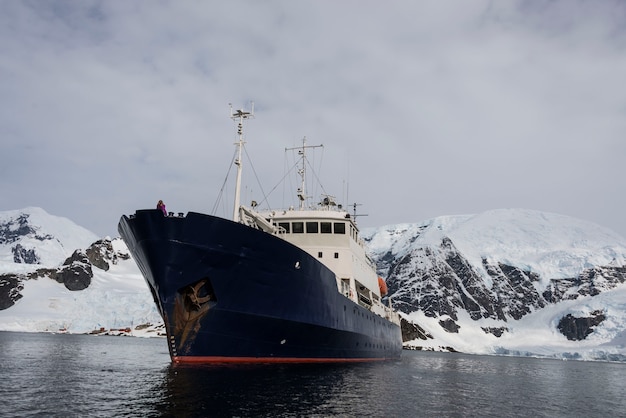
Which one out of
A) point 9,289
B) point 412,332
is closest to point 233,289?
point 412,332

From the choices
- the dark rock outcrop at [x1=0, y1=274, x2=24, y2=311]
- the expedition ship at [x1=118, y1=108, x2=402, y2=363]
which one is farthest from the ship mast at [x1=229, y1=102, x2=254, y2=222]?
the dark rock outcrop at [x1=0, y1=274, x2=24, y2=311]

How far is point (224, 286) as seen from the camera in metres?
23.0

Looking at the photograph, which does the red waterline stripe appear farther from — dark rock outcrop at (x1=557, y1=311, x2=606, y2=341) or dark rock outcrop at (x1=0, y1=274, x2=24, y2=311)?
dark rock outcrop at (x1=0, y1=274, x2=24, y2=311)

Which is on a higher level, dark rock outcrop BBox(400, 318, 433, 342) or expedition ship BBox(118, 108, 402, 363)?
expedition ship BBox(118, 108, 402, 363)

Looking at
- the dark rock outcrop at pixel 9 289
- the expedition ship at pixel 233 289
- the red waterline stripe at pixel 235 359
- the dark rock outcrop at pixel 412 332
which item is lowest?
the dark rock outcrop at pixel 412 332

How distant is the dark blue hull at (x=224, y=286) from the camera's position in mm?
22438

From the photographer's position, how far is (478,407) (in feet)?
68.9

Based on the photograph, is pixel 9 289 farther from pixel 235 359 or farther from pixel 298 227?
pixel 235 359

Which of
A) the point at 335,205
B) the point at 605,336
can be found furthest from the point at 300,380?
the point at 605,336

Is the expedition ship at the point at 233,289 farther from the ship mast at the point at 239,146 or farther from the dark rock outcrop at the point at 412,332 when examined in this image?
the dark rock outcrop at the point at 412,332

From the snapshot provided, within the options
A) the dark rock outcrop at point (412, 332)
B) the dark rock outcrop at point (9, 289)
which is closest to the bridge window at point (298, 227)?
the dark rock outcrop at point (412, 332)

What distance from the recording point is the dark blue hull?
22438mm

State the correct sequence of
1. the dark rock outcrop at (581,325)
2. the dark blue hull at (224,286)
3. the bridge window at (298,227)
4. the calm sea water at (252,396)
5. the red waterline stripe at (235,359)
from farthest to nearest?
1. the dark rock outcrop at (581,325)
2. the bridge window at (298,227)
3. the red waterline stripe at (235,359)
4. the dark blue hull at (224,286)
5. the calm sea water at (252,396)

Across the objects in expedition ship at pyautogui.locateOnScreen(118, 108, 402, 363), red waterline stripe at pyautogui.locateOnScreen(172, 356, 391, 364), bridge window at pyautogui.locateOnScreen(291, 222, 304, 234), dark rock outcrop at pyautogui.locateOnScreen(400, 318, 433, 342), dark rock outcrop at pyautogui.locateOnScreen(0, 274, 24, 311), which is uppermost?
dark rock outcrop at pyautogui.locateOnScreen(0, 274, 24, 311)
